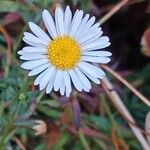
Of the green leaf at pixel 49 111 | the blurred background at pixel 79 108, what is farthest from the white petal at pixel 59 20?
the green leaf at pixel 49 111

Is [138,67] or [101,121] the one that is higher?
[138,67]

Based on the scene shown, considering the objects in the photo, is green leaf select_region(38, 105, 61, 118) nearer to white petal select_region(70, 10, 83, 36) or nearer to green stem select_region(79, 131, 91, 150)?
green stem select_region(79, 131, 91, 150)

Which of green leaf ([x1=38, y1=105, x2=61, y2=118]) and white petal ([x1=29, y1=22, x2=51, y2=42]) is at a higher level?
white petal ([x1=29, y1=22, x2=51, y2=42])

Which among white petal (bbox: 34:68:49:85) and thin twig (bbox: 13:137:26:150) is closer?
white petal (bbox: 34:68:49:85)

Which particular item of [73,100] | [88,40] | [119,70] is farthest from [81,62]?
[119,70]

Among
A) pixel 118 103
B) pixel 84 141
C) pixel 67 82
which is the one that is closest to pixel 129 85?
pixel 118 103

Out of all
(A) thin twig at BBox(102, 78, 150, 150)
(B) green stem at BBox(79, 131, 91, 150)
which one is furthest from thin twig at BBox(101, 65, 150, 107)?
(B) green stem at BBox(79, 131, 91, 150)

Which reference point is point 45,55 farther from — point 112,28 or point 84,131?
point 112,28

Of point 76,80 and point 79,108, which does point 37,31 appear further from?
point 79,108
